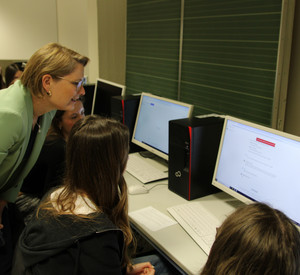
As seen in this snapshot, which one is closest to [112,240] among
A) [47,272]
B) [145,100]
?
[47,272]

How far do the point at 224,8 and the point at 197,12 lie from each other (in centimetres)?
28

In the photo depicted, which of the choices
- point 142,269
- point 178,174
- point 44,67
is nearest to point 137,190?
point 178,174

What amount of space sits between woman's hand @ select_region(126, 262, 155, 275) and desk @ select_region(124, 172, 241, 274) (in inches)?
3.9

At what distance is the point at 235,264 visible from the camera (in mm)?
780

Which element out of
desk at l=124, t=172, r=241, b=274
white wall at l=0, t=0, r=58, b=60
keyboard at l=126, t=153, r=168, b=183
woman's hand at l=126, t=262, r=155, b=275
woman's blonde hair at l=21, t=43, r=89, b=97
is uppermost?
white wall at l=0, t=0, r=58, b=60

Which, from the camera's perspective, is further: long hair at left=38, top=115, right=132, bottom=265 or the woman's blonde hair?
the woman's blonde hair

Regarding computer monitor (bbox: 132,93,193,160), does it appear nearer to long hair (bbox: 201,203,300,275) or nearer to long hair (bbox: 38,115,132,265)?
long hair (bbox: 38,115,132,265)

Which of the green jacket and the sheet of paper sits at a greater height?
the green jacket

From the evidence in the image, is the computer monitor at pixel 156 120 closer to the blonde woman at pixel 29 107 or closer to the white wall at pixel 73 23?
the blonde woman at pixel 29 107

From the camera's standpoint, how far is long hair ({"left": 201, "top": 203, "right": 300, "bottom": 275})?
753 millimetres

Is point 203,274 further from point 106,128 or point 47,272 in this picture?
point 106,128

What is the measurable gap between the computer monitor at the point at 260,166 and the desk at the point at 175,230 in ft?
0.35

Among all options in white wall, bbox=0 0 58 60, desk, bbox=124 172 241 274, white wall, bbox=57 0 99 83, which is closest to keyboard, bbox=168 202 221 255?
desk, bbox=124 172 241 274

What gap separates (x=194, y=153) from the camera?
1.72 metres
